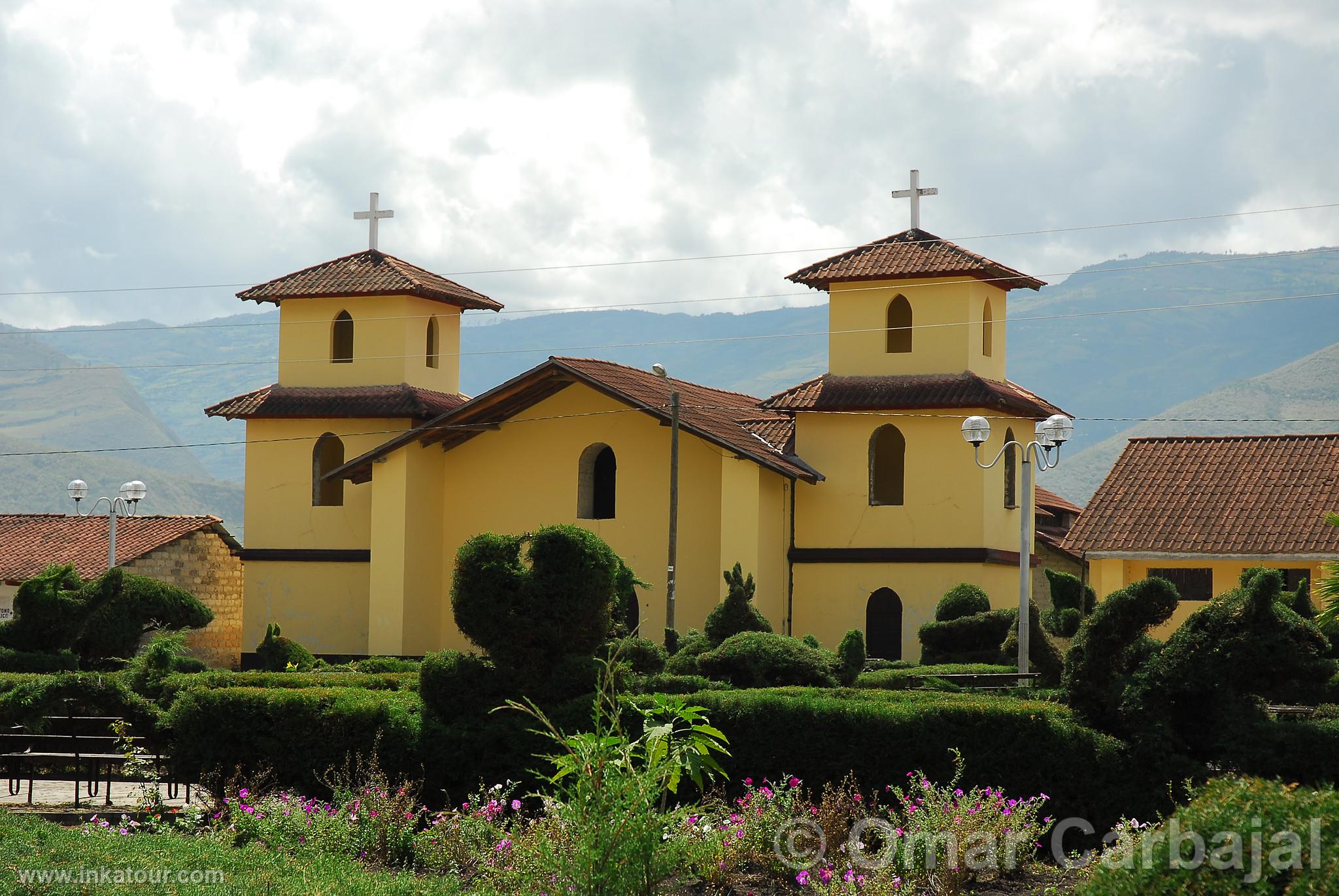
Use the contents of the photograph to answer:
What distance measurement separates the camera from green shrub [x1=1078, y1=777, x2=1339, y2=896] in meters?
7.01

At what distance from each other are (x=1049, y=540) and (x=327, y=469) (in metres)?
18.0

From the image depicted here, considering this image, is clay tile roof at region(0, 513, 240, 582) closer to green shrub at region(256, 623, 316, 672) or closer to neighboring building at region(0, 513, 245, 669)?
neighboring building at region(0, 513, 245, 669)

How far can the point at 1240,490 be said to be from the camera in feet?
103

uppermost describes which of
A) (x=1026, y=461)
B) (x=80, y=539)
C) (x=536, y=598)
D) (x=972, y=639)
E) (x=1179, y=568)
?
(x=1026, y=461)

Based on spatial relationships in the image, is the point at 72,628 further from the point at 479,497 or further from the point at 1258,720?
the point at 1258,720

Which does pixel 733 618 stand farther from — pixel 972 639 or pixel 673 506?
pixel 673 506

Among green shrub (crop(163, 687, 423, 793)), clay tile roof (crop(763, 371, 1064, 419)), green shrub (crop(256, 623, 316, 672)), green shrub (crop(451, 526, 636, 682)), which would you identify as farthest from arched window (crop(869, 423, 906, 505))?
green shrub (crop(163, 687, 423, 793))

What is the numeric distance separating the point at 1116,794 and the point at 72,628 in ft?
62.1

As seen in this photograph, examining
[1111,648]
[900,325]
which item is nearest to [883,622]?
[900,325]

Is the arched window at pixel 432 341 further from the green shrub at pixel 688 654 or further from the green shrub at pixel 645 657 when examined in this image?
the green shrub at pixel 645 657

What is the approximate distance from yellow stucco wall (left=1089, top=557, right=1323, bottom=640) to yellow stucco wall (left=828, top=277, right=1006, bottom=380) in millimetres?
5570

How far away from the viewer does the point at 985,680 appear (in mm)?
22125

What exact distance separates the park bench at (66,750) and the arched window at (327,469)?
18307mm

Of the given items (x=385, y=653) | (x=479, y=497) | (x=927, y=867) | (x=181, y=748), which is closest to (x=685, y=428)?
(x=479, y=497)
